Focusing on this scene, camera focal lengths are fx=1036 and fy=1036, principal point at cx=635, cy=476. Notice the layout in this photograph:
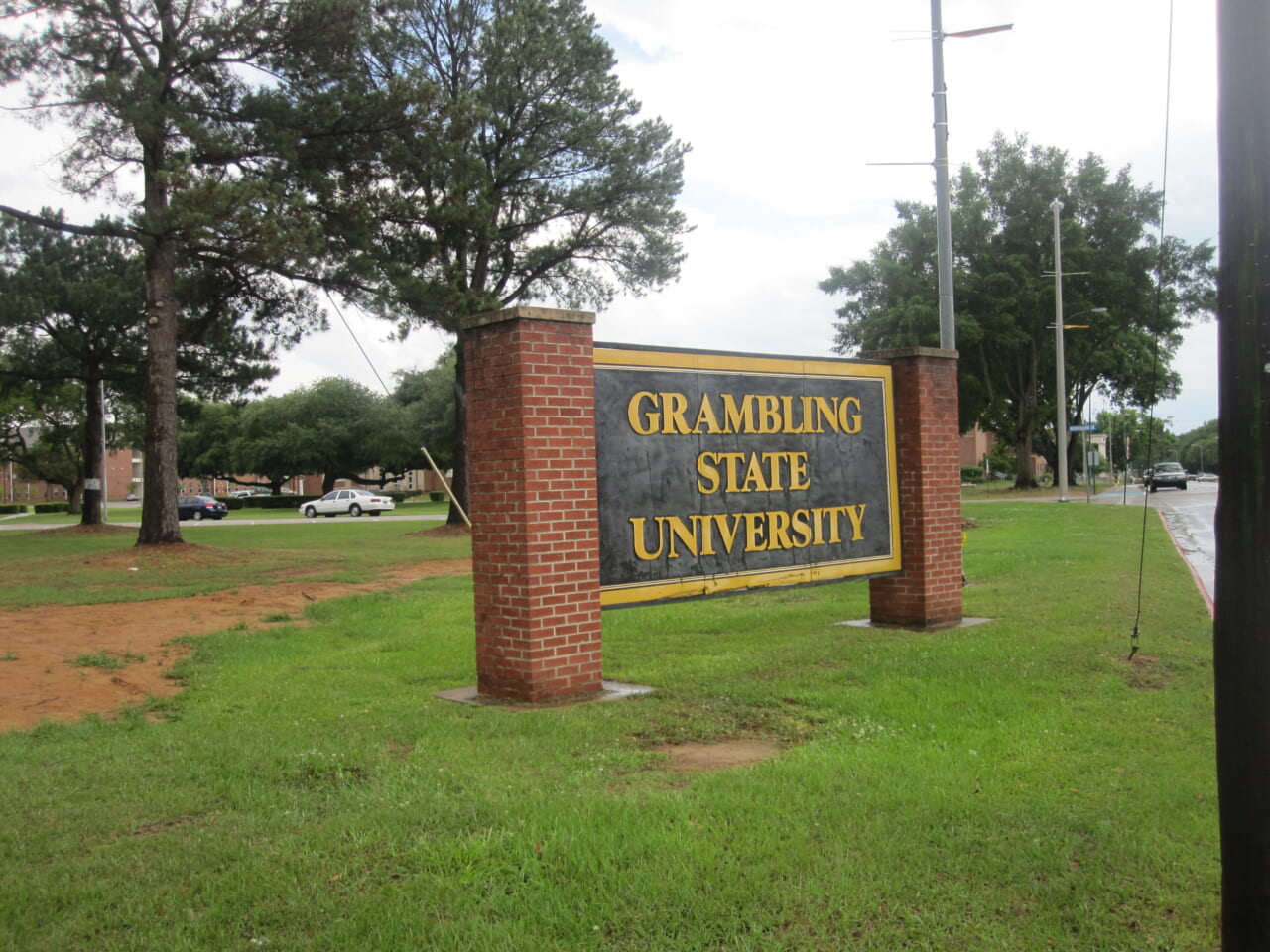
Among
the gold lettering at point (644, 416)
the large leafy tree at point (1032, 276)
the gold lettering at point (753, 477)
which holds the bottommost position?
the gold lettering at point (753, 477)

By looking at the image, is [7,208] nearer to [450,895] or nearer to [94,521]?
[94,521]

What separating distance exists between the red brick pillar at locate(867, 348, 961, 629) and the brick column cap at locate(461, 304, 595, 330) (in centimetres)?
437

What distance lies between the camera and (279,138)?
21.0 metres

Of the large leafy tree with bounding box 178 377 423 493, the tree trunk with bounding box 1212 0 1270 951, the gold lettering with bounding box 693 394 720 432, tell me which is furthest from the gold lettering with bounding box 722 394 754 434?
the large leafy tree with bounding box 178 377 423 493

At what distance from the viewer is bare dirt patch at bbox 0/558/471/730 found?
306 inches

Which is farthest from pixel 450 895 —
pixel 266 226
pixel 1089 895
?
pixel 266 226

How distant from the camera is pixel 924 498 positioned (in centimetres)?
1048

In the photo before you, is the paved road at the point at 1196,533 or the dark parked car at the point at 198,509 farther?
the dark parked car at the point at 198,509

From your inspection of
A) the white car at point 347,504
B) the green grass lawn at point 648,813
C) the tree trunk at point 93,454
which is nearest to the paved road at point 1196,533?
the green grass lawn at point 648,813

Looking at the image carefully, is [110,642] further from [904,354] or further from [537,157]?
[537,157]

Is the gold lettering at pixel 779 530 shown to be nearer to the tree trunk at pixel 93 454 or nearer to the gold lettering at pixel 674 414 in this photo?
the gold lettering at pixel 674 414

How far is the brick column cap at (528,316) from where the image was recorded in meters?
7.17

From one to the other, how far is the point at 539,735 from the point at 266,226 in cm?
1566

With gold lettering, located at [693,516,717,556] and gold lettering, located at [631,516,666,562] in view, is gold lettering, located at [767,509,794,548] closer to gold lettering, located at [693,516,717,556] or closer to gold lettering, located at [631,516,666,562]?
gold lettering, located at [693,516,717,556]
